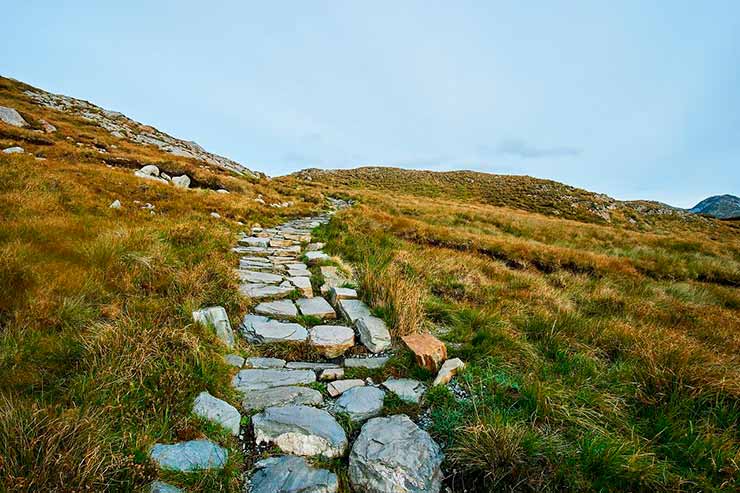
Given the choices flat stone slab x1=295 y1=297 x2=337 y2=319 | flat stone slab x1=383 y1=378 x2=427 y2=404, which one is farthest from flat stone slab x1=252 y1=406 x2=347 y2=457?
flat stone slab x1=295 y1=297 x2=337 y2=319

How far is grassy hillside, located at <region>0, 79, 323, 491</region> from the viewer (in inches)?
60.3

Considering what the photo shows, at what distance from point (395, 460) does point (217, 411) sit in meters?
1.30

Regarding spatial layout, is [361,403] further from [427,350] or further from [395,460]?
[427,350]

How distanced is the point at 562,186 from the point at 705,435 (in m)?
50.6

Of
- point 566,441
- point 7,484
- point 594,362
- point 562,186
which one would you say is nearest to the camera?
point 7,484

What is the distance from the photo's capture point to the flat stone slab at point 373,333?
3.51m

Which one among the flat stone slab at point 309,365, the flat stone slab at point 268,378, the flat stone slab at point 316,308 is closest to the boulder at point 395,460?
the flat stone slab at point 268,378

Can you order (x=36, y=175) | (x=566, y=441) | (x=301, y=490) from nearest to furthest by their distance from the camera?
(x=301, y=490)
(x=566, y=441)
(x=36, y=175)

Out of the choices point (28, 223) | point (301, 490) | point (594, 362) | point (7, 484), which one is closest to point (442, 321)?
point (594, 362)

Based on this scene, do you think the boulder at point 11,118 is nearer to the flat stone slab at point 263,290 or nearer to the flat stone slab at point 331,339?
the flat stone slab at point 263,290

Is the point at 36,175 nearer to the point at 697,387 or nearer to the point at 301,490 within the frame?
the point at 301,490

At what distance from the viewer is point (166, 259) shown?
4.34 metres

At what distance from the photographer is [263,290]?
15.0 ft

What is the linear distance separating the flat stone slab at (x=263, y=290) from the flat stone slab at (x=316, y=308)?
0.89 ft
